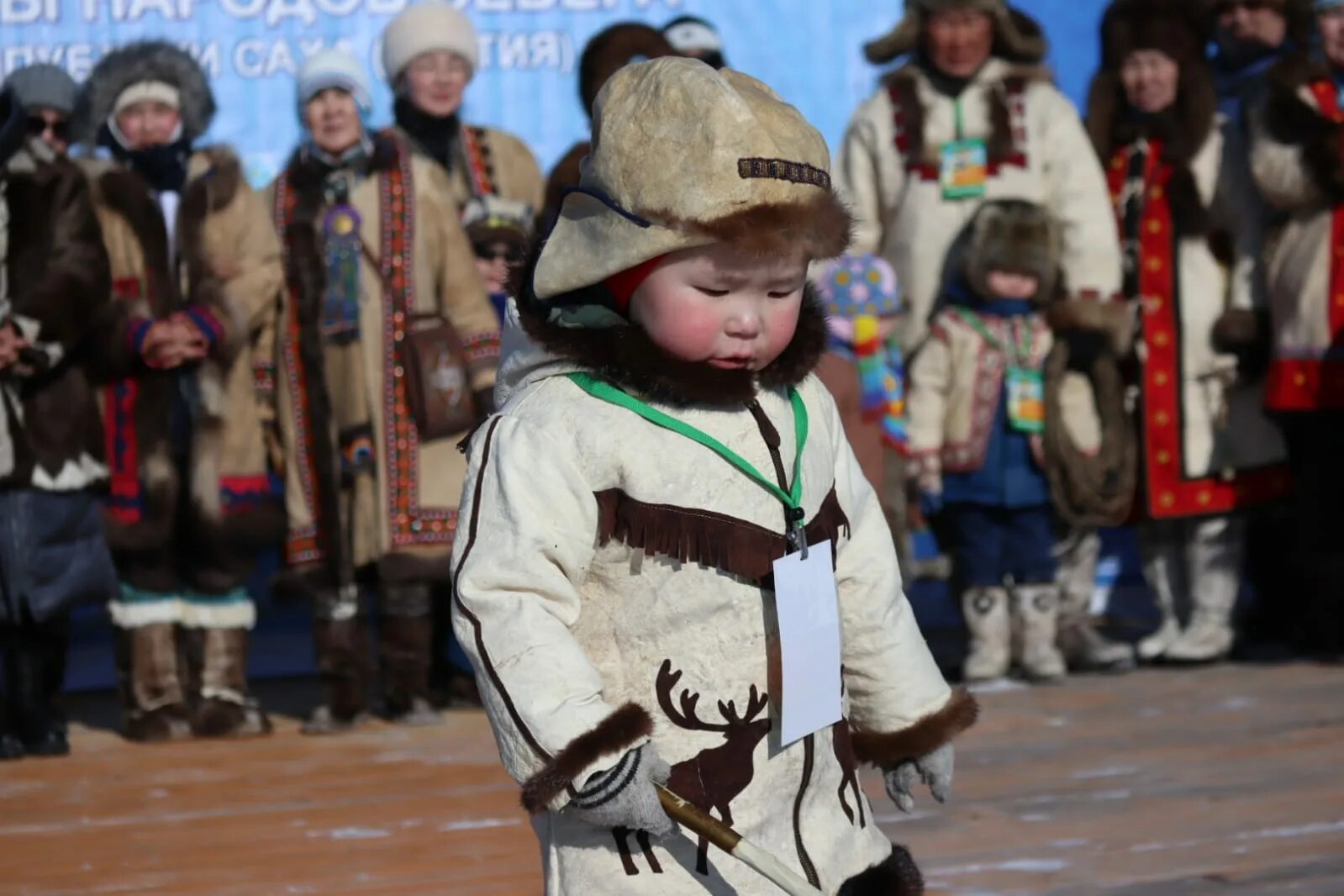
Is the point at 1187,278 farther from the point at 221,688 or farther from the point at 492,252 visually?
the point at 221,688

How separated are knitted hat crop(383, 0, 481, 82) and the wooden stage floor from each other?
1.86m

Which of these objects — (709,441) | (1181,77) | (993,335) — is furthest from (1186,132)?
(709,441)

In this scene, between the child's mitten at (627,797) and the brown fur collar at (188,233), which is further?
the brown fur collar at (188,233)

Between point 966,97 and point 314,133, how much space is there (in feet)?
6.24

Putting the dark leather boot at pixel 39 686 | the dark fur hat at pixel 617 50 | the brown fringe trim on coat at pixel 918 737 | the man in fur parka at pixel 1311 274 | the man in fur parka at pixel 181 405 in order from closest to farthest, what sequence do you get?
1. the brown fringe trim on coat at pixel 918 737
2. the dark leather boot at pixel 39 686
3. the man in fur parka at pixel 181 405
4. the dark fur hat at pixel 617 50
5. the man in fur parka at pixel 1311 274

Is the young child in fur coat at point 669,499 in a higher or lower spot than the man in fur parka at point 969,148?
lower

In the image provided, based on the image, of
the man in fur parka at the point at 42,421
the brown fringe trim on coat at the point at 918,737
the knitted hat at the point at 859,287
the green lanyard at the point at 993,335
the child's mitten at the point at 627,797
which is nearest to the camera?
the child's mitten at the point at 627,797

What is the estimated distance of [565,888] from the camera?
2.46 meters

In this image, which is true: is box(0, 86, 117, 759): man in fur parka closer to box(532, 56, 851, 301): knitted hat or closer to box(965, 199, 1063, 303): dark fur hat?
box(965, 199, 1063, 303): dark fur hat

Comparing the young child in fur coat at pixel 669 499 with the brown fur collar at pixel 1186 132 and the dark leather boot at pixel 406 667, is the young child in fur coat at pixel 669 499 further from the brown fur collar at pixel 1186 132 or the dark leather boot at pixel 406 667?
the brown fur collar at pixel 1186 132

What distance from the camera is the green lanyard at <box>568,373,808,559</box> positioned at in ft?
8.13

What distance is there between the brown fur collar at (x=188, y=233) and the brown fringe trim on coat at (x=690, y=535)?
129 inches

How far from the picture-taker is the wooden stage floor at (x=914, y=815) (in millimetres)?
4043

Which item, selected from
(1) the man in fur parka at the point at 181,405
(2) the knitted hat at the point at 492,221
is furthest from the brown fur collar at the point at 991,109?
(1) the man in fur parka at the point at 181,405
